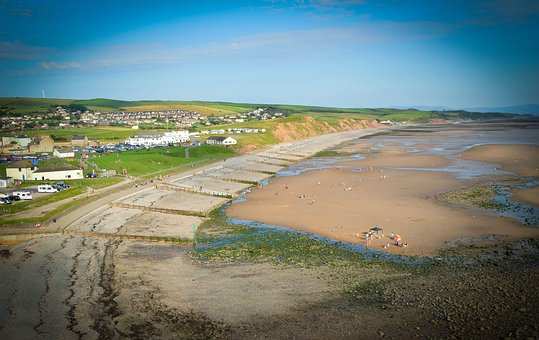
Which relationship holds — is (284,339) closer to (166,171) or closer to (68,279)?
(68,279)

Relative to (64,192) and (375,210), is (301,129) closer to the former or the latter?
(375,210)

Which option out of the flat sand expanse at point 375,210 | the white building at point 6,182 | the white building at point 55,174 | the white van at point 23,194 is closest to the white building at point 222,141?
the flat sand expanse at point 375,210

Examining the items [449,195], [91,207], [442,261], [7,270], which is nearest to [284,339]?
[442,261]

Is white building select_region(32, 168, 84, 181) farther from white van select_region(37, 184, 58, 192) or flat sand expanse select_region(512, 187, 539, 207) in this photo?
flat sand expanse select_region(512, 187, 539, 207)

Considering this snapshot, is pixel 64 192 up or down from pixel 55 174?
down

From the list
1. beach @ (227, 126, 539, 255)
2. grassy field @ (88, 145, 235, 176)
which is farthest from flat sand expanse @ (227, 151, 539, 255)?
grassy field @ (88, 145, 235, 176)

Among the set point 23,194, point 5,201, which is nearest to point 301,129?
point 23,194

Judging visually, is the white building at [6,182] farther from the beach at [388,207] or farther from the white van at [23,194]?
the beach at [388,207]
